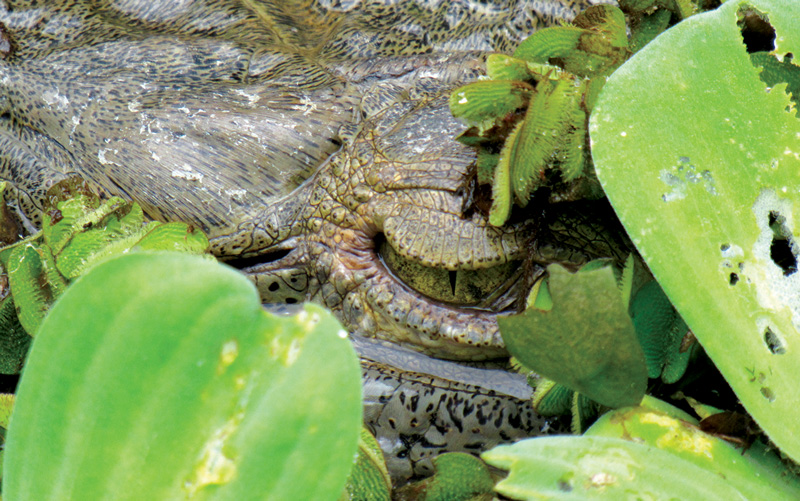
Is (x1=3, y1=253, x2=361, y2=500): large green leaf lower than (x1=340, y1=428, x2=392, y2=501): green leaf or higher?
higher

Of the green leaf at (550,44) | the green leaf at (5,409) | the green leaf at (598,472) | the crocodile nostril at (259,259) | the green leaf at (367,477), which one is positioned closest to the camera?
the green leaf at (598,472)

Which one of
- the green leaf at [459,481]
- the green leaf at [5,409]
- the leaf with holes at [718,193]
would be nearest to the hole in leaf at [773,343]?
the leaf with holes at [718,193]

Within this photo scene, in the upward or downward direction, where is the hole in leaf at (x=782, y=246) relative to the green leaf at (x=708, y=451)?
upward

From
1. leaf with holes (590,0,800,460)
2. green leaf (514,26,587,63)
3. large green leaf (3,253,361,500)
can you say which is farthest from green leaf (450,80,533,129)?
large green leaf (3,253,361,500)

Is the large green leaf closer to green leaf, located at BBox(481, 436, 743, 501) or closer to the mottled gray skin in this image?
green leaf, located at BBox(481, 436, 743, 501)

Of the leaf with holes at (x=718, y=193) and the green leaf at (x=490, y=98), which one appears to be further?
the green leaf at (x=490, y=98)

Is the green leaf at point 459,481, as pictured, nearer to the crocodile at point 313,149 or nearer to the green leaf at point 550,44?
the crocodile at point 313,149

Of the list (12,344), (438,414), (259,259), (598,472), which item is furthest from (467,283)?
(12,344)

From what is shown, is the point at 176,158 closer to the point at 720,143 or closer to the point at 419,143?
the point at 419,143
